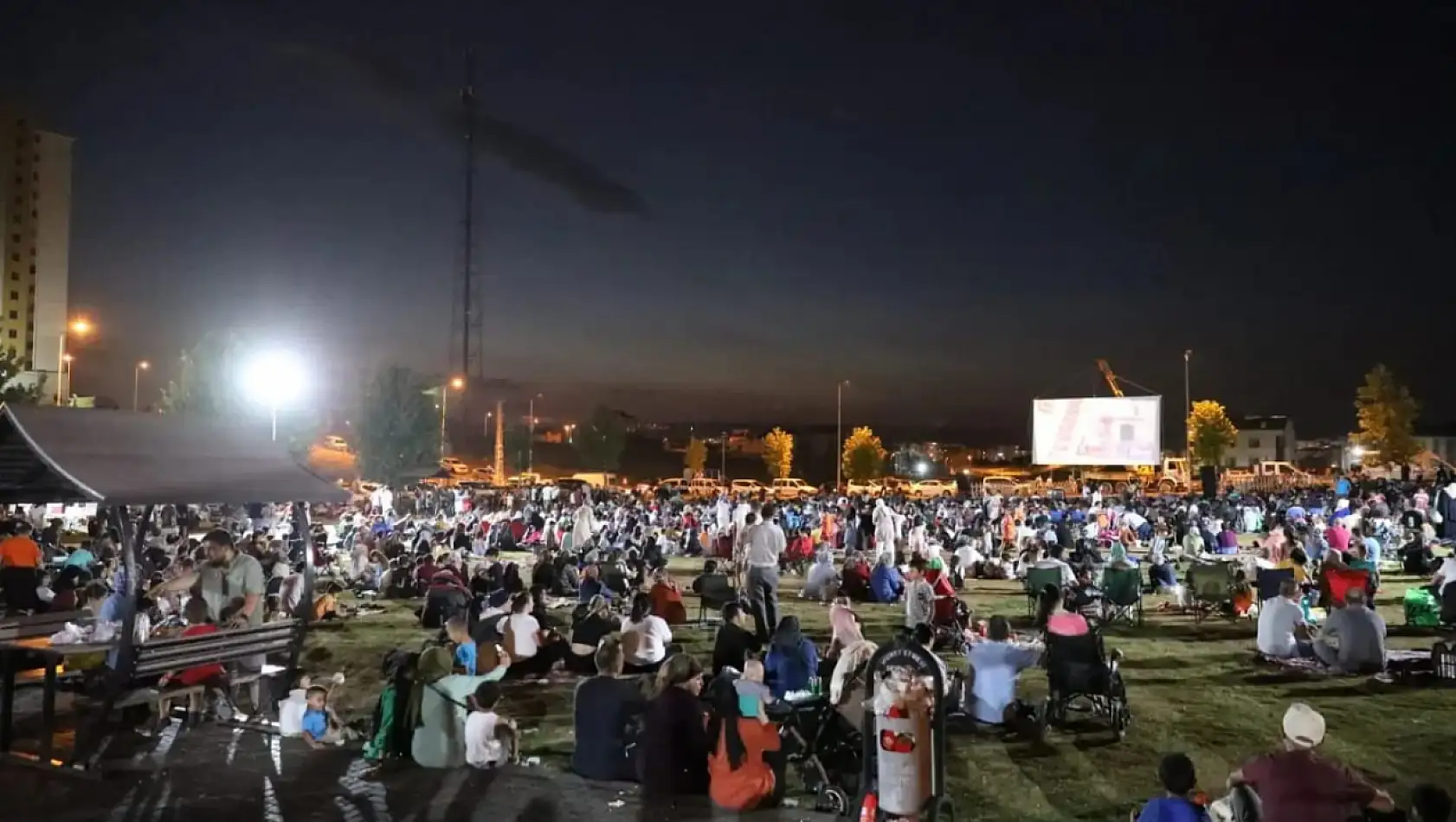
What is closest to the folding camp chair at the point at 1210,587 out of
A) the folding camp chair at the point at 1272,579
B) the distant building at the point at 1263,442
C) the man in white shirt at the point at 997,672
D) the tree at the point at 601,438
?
the folding camp chair at the point at 1272,579

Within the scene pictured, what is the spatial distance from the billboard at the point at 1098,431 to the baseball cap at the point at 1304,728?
47.1 metres

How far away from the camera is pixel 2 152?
8775 cm

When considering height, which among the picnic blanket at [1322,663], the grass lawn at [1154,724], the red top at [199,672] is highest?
the red top at [199,672]

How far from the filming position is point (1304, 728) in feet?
17.9

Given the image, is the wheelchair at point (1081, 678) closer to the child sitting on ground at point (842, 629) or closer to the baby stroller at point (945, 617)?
the child sitting on ground at point (842, 629)

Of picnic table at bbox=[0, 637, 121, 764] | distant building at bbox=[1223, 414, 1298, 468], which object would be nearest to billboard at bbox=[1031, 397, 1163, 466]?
picnic table at bbox=[0, 637, 121, 764]

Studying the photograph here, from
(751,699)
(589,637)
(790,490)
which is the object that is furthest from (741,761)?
(790,490)

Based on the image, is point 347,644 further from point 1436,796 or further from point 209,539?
point 1436,796

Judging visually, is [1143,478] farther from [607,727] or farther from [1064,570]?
[607,727]

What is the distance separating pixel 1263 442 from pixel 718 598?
13813 cm

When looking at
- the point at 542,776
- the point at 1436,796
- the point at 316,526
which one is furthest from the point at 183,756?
the point at 316,526

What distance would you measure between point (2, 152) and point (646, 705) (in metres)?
103

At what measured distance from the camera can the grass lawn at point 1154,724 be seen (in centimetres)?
758

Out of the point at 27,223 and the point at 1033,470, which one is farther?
the point at 1033,470
